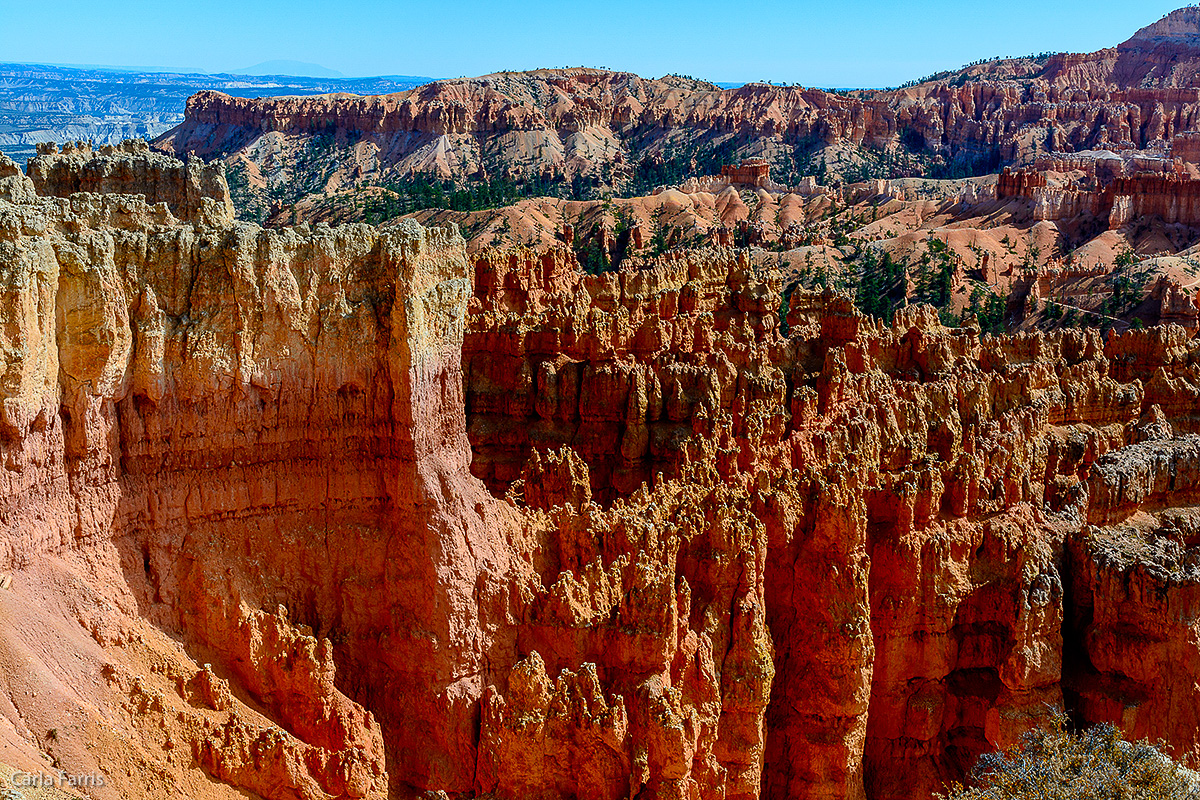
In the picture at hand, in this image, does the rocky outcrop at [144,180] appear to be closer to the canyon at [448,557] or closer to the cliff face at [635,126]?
the canyon at [448,557]

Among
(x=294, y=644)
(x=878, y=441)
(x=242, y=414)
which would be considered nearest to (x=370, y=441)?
(x=242, y=414)

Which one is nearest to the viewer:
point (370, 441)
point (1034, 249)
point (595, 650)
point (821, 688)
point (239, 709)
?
point (239, 709)

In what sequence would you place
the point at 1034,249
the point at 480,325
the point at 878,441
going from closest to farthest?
the point at 878,441, the point at 480,325, the point at 1034,249

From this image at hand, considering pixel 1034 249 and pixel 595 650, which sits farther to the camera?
pixel 1034 249

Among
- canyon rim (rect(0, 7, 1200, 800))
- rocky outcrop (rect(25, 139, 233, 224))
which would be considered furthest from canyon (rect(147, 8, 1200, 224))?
rocky outcrop (rect(25, 139, 233, 224))

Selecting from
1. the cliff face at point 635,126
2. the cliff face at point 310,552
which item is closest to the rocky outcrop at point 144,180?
the cliff face at point 310,552

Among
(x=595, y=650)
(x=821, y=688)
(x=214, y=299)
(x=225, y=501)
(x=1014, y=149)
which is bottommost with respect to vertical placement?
(x=821, y=688)

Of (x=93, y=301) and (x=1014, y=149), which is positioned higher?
(x=1014, y=149)

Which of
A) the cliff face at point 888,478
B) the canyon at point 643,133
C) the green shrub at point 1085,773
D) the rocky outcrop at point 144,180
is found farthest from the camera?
the canyon at point 643,133

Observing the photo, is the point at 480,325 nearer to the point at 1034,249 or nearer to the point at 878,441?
the point at 878,441
